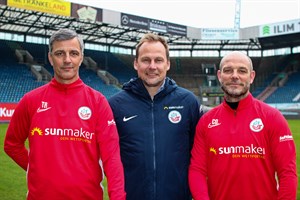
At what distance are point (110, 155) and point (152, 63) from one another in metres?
0.90

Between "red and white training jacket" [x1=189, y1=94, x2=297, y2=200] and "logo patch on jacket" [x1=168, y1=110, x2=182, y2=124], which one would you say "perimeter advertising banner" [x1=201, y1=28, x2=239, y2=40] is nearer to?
"logo patch on jacket" [x1=168, y1=110, x2=182, y2=124]

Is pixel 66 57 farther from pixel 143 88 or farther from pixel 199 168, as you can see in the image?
pixel 199 168

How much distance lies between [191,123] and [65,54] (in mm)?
1268

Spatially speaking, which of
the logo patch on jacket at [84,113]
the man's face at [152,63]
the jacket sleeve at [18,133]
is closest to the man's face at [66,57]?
the logo patch on jacket at [84,113]

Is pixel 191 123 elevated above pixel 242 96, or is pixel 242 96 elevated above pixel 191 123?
pixel 242 96

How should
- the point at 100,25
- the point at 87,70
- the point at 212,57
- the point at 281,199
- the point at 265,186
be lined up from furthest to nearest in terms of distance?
1. the point at 212,57
2. the point at 87,70
3. the point at 100,25
4. the point at 265,186
5. the point at 281,199

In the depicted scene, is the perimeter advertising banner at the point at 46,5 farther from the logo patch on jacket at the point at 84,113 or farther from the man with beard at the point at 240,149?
the man with beard at the point at 240,149

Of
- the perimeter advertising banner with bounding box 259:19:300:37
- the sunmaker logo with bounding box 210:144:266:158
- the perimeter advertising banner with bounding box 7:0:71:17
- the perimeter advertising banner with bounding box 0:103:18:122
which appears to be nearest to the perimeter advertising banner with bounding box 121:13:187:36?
the perimeter advertising banner with bounding box 7:0:71:17

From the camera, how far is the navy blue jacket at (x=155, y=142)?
2.92 m

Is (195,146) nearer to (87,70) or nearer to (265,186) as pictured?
(265,186)

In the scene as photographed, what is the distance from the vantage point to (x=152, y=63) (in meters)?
2.93

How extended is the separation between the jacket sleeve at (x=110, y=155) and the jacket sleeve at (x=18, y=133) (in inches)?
24.1

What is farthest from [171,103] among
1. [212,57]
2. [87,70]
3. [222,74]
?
[212,57]

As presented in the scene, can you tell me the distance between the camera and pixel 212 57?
144ft
